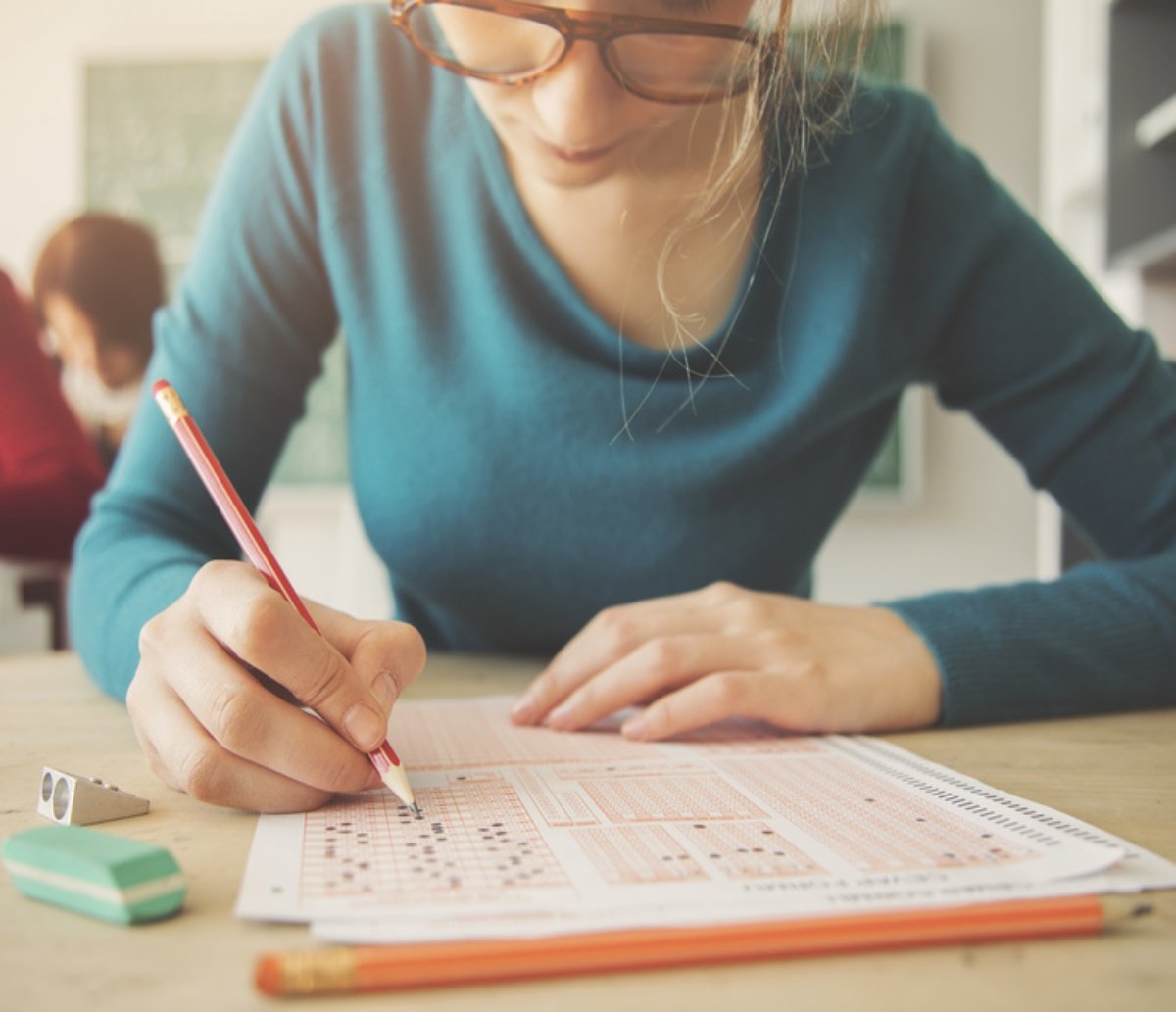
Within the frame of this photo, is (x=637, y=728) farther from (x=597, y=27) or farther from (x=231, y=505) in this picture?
(x=597, y=27)

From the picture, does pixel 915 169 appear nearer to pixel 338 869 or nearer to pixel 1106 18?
pixel 338 869

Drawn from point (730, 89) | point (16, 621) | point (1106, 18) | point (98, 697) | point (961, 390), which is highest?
point (1106, 18)

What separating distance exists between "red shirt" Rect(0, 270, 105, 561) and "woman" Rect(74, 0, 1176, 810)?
1.07 m

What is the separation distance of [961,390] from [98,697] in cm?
74

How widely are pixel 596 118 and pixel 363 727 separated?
15.5 inches

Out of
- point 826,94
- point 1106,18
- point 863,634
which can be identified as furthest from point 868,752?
point 1106,18

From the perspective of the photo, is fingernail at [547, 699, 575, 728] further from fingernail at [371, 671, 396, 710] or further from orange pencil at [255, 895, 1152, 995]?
orange pencil at [255, 895, 1152, 995]

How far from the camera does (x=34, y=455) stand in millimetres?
1883

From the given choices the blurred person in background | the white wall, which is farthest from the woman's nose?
the white wall

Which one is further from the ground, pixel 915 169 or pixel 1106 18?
pixel 1106 18

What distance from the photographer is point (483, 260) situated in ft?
2.83

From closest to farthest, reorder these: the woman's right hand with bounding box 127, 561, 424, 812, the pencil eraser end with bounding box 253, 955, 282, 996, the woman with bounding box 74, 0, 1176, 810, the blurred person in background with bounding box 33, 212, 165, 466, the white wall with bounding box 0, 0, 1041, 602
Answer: the pencil eraser end with bounding box 253, 955, 282, 996, the woman's right hand with bounding box 127, 561, 424, 812, the woman with bounding box 74, 0, 1176, 810, the blurred person in background with bounding box 33, 212, 165, 466, the white wall with bounding box 0, 0, 1041, 602

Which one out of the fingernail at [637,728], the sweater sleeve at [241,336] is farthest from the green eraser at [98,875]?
the sweater sleeve at [241,336]

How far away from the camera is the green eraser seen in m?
0.34
